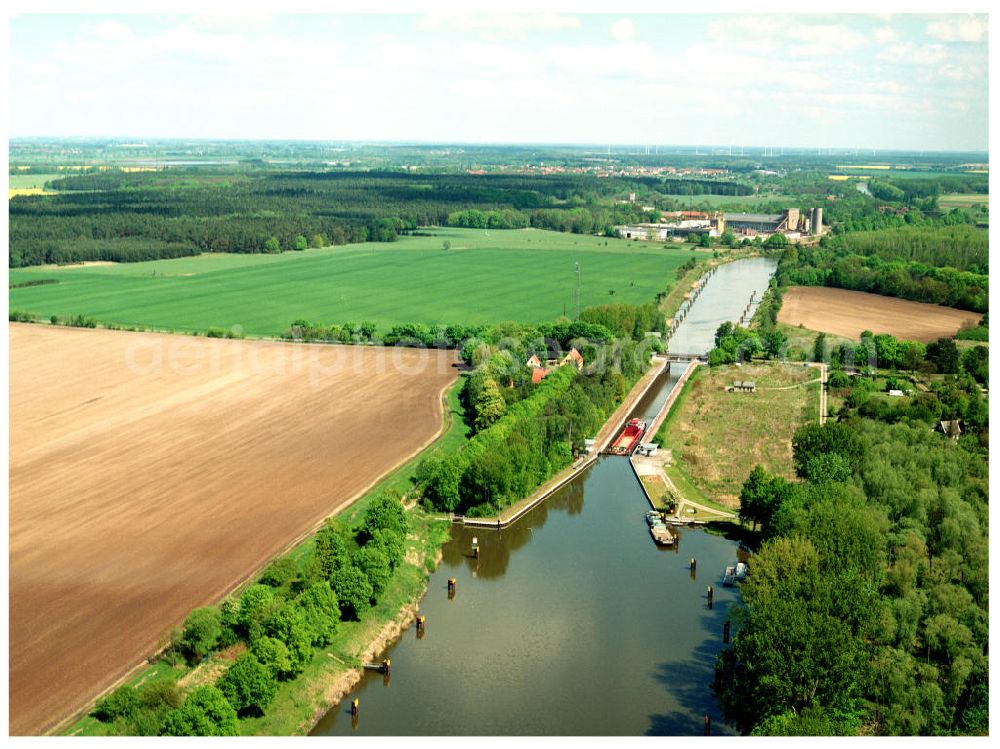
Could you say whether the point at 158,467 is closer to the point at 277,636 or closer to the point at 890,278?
the point at 277,636

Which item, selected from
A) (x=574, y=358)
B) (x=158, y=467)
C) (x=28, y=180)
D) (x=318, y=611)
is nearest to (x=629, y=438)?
(x=574, y=358)

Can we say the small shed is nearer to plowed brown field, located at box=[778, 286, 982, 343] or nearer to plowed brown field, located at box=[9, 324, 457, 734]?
plowed brown field, located at box=[9, 324, 457, 734]

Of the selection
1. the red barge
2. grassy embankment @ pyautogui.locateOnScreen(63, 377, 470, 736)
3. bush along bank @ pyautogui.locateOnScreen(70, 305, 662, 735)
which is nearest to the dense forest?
the red barge

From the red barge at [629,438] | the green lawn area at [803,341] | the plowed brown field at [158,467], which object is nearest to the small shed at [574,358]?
the plowed brown field at [158,467]

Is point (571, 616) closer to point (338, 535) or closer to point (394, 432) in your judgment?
point (338, 535)

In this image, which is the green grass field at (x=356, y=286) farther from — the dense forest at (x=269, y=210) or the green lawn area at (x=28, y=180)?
the green lawn area at (x=28, y=180)
